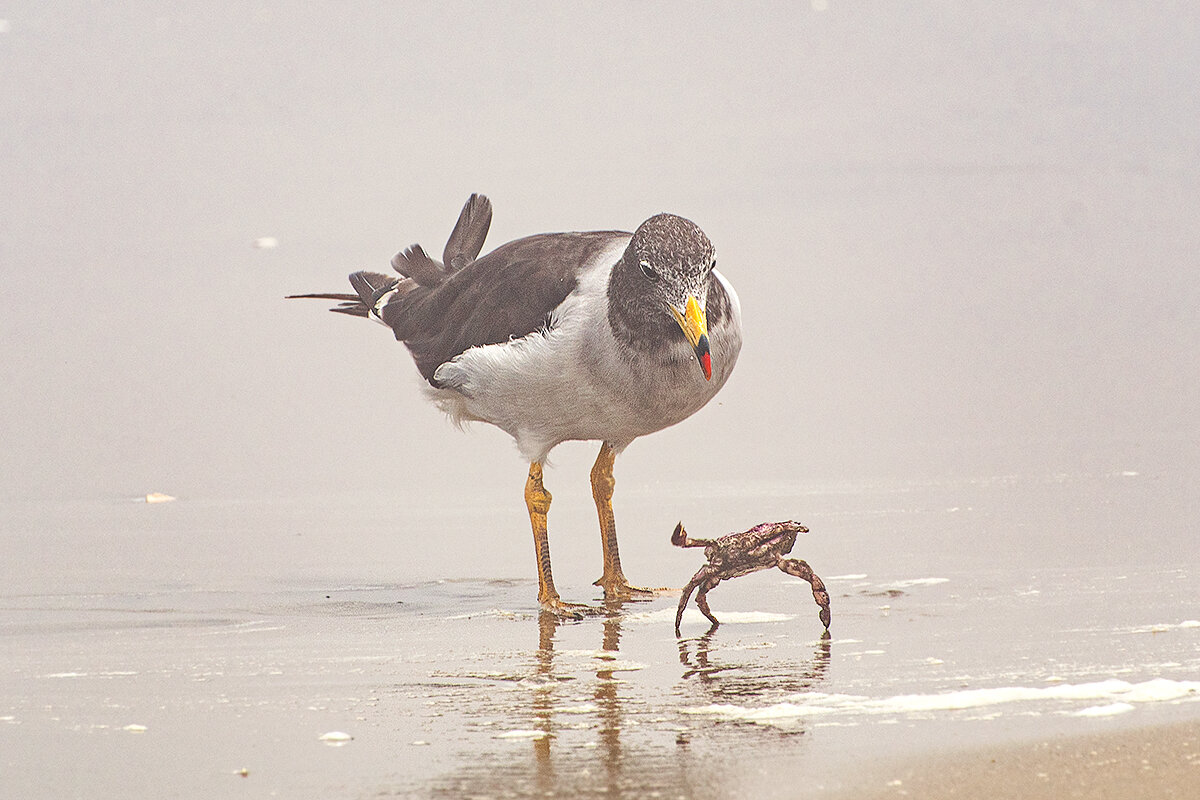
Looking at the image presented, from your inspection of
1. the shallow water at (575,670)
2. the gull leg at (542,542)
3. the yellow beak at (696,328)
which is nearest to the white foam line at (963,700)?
the shallow water at (575,670)

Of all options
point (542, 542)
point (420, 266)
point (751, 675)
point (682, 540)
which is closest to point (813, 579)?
point (682, 540)

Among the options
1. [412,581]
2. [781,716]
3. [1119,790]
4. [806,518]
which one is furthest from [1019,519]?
[1119,790]

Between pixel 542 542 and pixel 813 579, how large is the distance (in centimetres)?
192

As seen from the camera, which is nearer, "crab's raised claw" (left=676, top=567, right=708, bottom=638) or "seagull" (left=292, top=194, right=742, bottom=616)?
"crab's raised claw" (left=676, top=567, right=708, bottom=638)

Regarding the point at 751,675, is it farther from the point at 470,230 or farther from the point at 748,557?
the point at 470,230

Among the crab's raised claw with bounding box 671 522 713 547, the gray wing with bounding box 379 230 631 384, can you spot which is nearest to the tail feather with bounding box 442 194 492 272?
the gray wing with bounding box 379 230 631 384

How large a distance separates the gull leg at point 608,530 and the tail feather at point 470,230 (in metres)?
2.09

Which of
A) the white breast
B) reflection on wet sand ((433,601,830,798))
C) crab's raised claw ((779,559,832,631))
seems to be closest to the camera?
reflection on wet sand ((433,601,830,798))

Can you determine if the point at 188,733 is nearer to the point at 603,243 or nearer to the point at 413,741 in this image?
the point at 413,741

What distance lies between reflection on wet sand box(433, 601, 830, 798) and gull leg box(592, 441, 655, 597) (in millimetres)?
1392

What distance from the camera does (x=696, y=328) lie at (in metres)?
6.16

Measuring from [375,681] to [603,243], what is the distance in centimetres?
314

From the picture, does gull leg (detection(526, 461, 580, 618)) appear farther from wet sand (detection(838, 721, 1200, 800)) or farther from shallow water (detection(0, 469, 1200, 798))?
wet sand (detection(838, 721, 1200, 800))

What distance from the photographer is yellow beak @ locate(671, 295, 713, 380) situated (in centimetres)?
607
